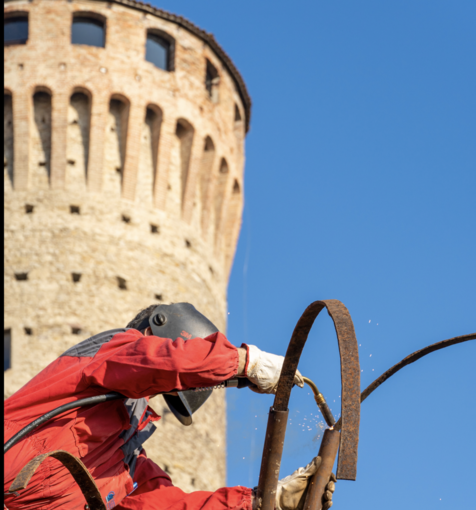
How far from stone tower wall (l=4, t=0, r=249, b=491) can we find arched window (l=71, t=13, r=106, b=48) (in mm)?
154

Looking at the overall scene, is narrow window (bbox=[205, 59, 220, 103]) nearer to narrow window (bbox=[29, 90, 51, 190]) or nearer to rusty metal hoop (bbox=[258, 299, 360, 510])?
narrow window (bbox=[29, 90, 51, 190])

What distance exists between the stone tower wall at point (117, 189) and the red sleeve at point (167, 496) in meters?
9.39

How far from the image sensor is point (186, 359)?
Result: 379cm

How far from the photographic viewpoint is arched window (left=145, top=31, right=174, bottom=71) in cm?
1791

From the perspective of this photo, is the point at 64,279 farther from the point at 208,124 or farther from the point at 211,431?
the point at 208,124

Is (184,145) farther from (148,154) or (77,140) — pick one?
(77,140)

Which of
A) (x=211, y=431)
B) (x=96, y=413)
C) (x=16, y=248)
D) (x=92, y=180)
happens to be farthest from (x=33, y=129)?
(x=96, y=413)

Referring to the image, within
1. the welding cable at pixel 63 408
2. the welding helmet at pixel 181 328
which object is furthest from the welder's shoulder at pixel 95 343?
the welding cable at pixel 63 408

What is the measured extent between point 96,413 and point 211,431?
11.8 meters

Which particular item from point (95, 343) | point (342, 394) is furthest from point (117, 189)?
point (342, 394)

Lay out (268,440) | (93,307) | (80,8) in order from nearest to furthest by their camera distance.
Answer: (268,440) → (93,307) → (80,8)

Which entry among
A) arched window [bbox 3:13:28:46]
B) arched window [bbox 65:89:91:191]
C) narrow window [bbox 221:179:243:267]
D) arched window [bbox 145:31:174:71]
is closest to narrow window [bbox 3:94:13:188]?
arched window [bbox 65:89:91:191]

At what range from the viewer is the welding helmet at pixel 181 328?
459cm

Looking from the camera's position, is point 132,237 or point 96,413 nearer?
point 96,413
